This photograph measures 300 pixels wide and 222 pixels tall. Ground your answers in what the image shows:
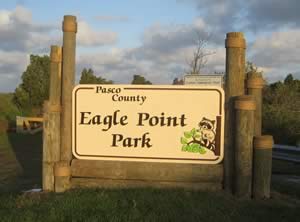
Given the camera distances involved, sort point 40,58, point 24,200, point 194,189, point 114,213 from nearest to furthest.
Result: 1. point 114,213
2. point 24,200
3. point 194,189
4. point 40,58

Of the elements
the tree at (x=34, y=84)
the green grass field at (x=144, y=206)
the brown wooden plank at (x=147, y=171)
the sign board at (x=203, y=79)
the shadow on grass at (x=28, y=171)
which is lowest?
the shadow on grass at (x=28, y=171)

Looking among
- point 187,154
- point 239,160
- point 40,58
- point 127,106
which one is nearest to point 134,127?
point 127,106

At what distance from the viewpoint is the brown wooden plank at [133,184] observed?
7.44m

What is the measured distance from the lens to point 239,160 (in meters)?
7.21

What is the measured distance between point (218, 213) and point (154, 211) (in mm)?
826

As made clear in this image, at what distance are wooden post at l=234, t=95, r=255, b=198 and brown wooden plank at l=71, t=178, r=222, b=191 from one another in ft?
1.32

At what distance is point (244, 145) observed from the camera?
23.6ft

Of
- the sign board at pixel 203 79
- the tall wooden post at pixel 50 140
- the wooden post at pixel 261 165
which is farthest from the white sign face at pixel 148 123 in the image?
the sign board at pixel 203 79

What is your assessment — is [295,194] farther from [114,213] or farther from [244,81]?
[114,213]

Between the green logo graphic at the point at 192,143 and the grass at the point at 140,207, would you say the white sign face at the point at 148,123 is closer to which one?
the green logo graphic at the point at 192,143

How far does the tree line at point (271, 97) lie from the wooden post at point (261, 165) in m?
2.83

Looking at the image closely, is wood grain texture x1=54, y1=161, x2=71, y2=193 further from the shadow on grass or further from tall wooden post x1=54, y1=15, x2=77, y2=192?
the shadow on grass

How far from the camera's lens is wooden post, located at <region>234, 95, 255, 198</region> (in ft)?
23.5

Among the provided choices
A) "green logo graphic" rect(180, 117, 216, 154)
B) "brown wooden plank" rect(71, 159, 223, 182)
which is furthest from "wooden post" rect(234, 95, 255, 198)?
"green logo graphic" rect(180, 117, 216, 154)
